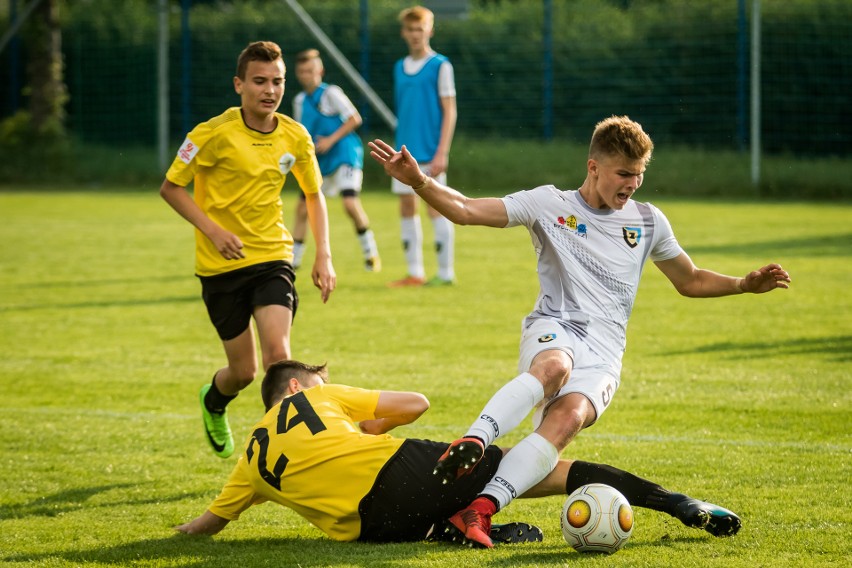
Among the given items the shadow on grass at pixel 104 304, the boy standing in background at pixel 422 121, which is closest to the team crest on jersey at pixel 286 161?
the shadow on grass at pixel 104 304

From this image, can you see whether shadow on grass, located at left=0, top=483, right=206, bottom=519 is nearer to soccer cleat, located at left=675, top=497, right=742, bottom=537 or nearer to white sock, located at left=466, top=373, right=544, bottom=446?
white sock, located at left=466, top=373, right=544, bottom=446

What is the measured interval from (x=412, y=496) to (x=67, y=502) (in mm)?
1784

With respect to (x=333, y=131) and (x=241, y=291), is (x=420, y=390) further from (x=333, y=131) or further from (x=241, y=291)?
(x=333, y=131)

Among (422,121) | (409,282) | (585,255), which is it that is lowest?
(409,282)

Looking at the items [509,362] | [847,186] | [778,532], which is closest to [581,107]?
[847,186]

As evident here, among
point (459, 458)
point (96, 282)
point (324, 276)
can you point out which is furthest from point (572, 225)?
point (96, 282)

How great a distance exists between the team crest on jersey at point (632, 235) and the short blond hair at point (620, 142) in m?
0.30

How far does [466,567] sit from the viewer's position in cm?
420

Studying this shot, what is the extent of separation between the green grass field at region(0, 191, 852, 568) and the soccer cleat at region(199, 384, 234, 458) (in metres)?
0.07

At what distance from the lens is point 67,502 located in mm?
5375

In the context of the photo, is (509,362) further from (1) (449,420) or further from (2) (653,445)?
(2) (653,445)

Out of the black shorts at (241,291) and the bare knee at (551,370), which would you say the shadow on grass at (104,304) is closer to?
the black shorts at (241,291)

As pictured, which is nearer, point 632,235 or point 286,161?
point 632,235

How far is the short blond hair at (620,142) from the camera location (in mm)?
4809
